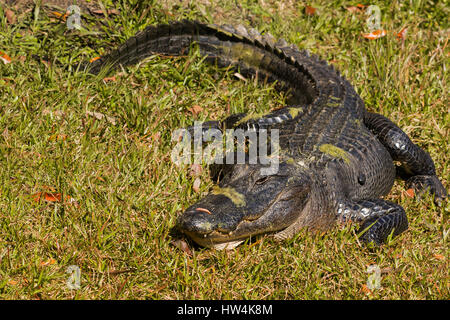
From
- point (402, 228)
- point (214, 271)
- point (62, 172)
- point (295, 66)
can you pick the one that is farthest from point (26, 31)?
point (402, 228)

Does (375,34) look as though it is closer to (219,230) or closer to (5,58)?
(219,230)

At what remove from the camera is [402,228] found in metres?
4.66

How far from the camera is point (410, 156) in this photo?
530 centimetres

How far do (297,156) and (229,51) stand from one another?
6.22 feet

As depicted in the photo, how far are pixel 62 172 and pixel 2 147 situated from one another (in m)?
0.57

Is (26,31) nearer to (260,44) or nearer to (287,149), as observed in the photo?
(260,44)

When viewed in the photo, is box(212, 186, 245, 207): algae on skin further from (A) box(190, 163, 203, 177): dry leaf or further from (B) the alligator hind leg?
(B) the alligator hind leg

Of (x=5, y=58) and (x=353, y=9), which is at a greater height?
(x=353, y=9)

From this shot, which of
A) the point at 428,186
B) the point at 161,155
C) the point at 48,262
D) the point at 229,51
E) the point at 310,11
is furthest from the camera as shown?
the point at 310,11

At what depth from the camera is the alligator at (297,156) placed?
13.8 feet

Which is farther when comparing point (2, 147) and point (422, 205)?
point (422, 205)

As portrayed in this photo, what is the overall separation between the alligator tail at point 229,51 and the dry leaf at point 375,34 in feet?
3.46

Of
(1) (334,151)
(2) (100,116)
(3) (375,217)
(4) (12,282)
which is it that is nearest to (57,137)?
(2) (100,116)

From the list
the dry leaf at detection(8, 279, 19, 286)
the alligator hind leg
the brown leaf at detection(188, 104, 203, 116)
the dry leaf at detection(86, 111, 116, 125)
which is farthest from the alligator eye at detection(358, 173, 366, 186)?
the dry leaf at detection(8, 279, 19, 286)
